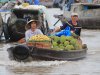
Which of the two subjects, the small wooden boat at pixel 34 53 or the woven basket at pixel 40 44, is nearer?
the small wooden boat at pixel 34 53

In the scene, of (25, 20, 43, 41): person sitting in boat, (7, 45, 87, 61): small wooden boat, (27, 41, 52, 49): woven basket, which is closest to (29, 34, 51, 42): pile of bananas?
(27, 41, 52, 49): woven basket

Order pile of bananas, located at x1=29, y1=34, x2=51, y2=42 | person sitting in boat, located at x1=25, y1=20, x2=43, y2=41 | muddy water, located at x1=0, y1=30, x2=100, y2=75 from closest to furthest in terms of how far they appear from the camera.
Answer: muddy water, located at x1=0, y1=30, x2=100, y2=75, pile of bananas, located at x1=29, y1=34, x2=51, y2=42, person sitting in boat, located at x1=25, y1=20, x2=43, y2=41

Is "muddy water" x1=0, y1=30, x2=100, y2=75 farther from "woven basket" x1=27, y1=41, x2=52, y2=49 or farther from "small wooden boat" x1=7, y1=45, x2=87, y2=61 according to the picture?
"woven basket" x1=27, y1=41, x2=52, y2=49

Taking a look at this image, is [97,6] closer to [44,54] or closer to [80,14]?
[80,14]

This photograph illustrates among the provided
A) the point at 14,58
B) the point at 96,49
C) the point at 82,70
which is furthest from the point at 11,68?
the point at 96,49

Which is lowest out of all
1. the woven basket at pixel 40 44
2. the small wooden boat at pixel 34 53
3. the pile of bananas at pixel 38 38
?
the small wooden boat at pixel 34 53

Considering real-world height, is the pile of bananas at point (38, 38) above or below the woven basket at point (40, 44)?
above

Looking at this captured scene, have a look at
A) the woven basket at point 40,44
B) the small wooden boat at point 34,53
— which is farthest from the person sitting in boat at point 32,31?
the small wooden boat at point 34,53

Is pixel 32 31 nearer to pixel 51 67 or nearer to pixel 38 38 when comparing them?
pixel 38 38

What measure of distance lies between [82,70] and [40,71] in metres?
1.11

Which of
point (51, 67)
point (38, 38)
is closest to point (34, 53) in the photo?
point (38, 38)

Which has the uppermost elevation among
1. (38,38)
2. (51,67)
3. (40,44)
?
(38,38)

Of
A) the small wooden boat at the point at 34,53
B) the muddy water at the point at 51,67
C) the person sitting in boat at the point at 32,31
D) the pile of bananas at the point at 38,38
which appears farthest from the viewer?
the person sitting in boat at the point at 32,31

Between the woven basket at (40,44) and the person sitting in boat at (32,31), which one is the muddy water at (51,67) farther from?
the person sitting in boat at (32,31)
